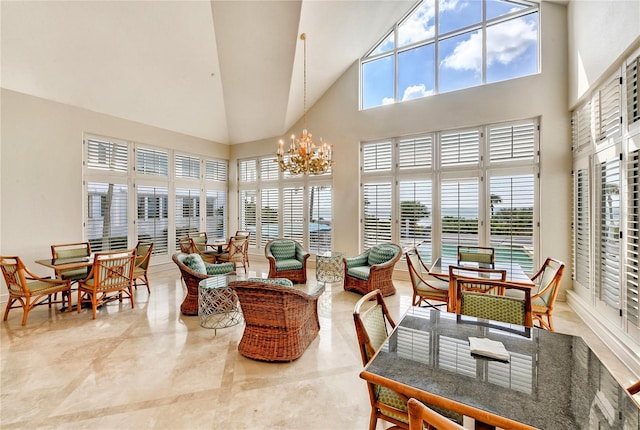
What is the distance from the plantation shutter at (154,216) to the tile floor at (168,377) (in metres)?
2.74

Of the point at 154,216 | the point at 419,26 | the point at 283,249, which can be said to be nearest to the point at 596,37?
the point at 419,26

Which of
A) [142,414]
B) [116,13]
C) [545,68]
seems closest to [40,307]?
[142,414]

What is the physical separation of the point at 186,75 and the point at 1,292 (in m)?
5.15

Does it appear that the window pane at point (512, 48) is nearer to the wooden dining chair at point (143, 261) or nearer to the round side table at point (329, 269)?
the round side table at point (329, 269)

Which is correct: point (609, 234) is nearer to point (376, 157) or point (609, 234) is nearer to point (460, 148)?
point (460, 148)

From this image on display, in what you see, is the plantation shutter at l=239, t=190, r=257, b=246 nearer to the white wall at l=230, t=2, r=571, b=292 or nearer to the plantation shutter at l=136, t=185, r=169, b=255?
the plantation shutter at l=136, t=185, r=169, b=255

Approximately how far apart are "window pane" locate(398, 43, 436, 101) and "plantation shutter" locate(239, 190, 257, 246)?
4925mm

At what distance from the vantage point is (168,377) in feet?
8.50

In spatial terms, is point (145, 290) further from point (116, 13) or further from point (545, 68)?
point (545, 68)

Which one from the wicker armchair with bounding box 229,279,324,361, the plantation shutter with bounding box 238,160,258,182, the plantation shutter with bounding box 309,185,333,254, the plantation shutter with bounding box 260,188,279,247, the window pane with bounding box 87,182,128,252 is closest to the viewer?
the wicker armchair with bounding box 229,279,324,361

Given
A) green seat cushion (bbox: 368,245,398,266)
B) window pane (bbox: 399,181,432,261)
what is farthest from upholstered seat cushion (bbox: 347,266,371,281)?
window pane (bbox: 399,181,432,261)

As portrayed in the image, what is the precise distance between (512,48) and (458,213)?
3.14 metres

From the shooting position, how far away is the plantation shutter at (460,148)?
5.32 m

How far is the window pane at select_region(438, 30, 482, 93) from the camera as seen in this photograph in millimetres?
5297
